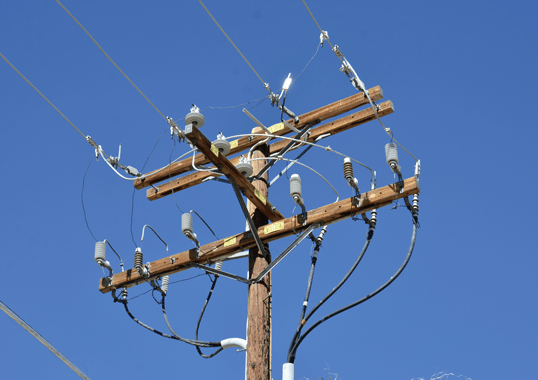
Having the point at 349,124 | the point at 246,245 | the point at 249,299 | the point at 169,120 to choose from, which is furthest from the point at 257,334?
the point at 349,124

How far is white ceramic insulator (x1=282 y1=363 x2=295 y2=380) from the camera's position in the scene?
7.29 meters

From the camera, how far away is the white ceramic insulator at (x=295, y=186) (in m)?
8.07

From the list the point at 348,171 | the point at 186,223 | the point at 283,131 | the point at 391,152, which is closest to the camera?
the point at 391,152

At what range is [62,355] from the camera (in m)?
8.02

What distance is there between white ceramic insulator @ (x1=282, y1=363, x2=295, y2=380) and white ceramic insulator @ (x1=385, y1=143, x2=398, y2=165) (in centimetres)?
246

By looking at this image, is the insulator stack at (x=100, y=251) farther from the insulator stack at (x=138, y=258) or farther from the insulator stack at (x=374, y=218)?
the insulator stack at (x=374, y=218)

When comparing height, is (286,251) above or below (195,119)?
below

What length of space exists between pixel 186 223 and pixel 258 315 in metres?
1.65

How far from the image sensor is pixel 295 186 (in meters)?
8.10

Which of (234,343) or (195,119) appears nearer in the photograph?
(195,119)

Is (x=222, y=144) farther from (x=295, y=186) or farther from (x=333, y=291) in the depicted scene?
(x=333, y=291)

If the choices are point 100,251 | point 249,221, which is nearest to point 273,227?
point 249,221

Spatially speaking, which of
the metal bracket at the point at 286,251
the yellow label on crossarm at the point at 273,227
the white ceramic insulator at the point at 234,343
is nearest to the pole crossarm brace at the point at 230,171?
the yellow label on crossarm at the point at 273,227

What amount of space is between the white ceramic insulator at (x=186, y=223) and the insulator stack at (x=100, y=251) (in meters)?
1.45
